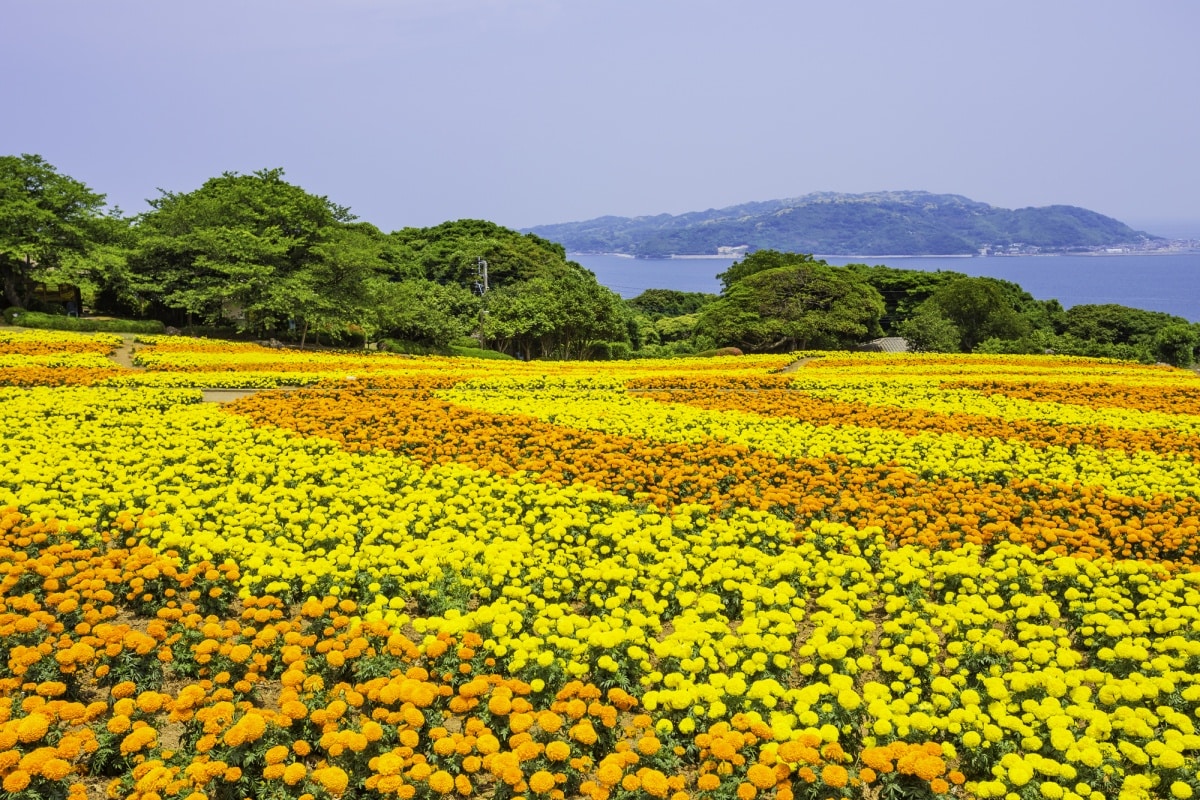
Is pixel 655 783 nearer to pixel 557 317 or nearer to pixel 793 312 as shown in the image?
pixel 557 317

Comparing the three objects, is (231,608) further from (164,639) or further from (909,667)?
(909,667)

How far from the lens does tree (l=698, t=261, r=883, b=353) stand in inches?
1745

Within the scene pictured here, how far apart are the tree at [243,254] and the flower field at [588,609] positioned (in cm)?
1686

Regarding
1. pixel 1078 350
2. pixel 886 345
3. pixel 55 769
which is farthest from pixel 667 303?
pixel 55 769

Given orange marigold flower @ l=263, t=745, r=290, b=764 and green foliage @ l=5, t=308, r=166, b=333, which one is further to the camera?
green foliage @ l=5, t=308, r=166, b=333

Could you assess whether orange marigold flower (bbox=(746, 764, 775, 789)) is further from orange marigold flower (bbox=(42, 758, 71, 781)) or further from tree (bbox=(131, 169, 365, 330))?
tree (bbox=(131, 169, 365, 330))

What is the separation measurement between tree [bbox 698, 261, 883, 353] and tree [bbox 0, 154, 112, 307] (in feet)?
106

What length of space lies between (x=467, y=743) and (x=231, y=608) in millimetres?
3474

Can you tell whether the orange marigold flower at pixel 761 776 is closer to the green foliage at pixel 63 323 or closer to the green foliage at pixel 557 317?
the green foliage at pixel 63 323

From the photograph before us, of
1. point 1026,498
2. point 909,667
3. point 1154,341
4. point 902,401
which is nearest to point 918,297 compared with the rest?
point 1154,341

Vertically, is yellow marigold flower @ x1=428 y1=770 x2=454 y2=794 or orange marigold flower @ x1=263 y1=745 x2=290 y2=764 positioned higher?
orange marigold flower @ x1=263 y1=745 x2=290 y2=764

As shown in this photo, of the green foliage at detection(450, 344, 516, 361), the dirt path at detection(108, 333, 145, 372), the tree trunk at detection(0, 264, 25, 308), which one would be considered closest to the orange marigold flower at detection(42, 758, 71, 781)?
the dirt path at detection(108, 333, 145, 372)

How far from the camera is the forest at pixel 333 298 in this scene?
29.3 metres

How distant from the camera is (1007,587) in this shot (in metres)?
7.09
